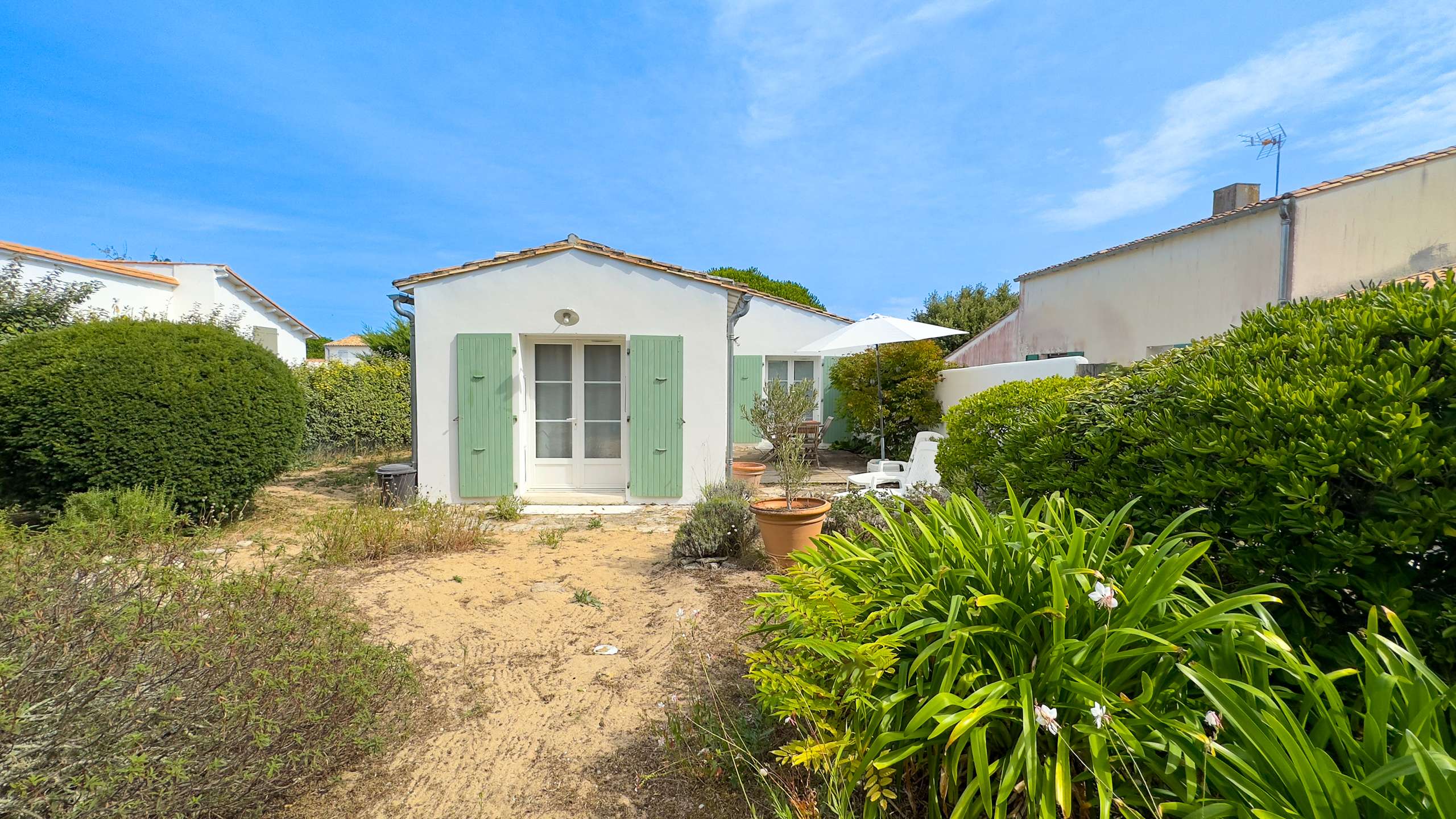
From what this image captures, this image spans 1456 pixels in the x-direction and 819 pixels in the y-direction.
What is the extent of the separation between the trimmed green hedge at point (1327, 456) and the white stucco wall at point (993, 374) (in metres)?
4.68

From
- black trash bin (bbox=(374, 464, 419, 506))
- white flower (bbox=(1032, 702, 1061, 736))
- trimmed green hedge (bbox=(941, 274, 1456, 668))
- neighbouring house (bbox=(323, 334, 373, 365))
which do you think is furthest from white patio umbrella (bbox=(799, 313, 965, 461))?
neighbouring house (bbox=(323, 334, 373, 365))

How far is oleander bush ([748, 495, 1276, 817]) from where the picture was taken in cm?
138

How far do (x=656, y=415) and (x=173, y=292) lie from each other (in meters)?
14.7

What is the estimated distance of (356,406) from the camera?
456 inches

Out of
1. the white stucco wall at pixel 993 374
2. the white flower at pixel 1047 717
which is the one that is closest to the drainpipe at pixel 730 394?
the white stucco wall at pixel 993 374

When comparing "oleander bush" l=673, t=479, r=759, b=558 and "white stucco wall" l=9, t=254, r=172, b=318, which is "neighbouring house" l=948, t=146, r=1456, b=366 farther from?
"white stucco wall" l=9, t=254, r=172, b=318

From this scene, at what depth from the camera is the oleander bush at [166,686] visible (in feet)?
4.67

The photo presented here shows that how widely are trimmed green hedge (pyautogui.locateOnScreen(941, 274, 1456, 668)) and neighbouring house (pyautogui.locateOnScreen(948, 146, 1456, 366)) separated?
25.2 feet

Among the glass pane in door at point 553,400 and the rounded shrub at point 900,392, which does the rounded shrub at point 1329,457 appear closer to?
the glass pane in door at point 553,400

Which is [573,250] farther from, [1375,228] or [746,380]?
[1375,228]

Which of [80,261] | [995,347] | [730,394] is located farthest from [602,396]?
[995,347]

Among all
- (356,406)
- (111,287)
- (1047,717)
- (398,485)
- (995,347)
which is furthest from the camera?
(995,347)

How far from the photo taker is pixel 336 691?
225cm

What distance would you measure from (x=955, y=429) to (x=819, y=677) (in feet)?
8.91
